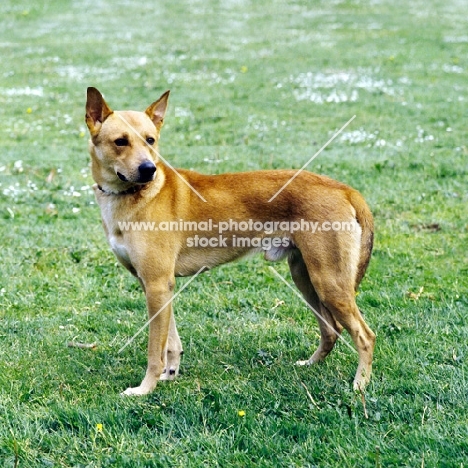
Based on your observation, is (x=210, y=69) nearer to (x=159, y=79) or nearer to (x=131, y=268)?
(x=159, y=79)

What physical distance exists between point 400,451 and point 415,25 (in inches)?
760

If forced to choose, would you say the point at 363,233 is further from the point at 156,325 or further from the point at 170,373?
the point at 170,373

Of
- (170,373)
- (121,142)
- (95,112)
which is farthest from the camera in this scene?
(170,373)

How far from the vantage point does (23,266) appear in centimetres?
641

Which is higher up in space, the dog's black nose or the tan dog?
the dog's black nose

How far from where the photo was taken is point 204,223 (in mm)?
4648

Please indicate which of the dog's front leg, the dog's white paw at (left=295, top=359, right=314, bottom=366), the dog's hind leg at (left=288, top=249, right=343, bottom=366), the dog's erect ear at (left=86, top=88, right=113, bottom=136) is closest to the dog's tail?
the dog's hind leg at (left=288, top=249, right=343, bottom=366)

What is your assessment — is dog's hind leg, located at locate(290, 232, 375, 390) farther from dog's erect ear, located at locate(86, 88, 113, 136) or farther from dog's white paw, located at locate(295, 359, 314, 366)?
dog's erect ear, located at locate(86, 88, 113, 136)

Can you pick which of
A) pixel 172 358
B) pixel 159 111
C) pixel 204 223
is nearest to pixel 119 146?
pixel 159 111

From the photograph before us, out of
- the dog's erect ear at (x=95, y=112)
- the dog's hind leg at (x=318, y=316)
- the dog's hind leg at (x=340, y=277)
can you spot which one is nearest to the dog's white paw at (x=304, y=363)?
the dog's hind leg at (x=318, y=316)

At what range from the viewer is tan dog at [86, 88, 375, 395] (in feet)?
14.5

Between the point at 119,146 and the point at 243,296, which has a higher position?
the point at 119,146

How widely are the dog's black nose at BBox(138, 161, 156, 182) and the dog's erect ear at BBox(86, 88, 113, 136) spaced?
431 mm

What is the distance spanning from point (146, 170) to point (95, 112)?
0.56 meters
